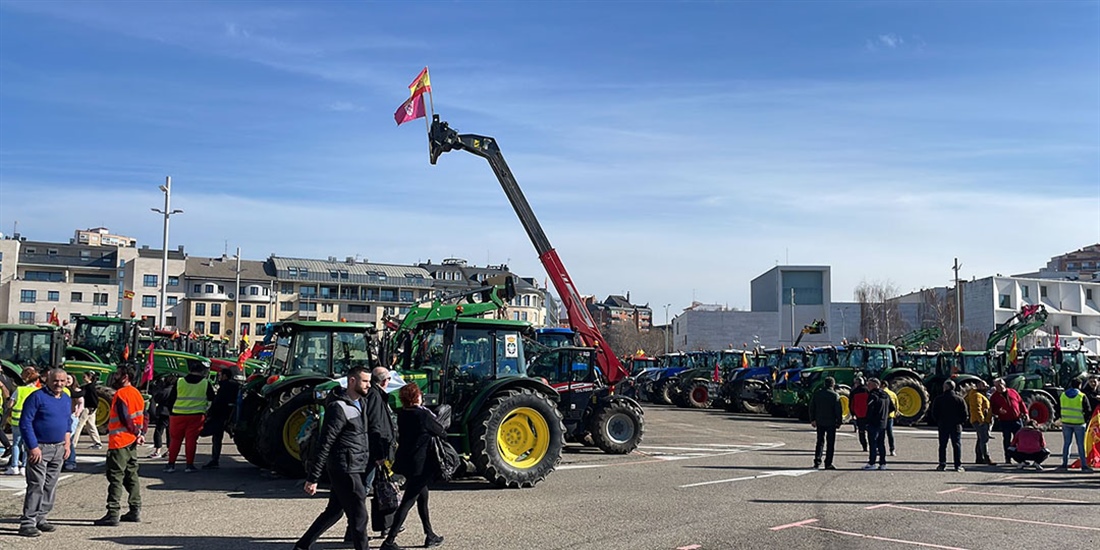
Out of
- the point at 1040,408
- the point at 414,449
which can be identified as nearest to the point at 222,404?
the point at 414,449

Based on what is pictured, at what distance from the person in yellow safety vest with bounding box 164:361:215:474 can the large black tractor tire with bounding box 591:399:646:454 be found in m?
7.02

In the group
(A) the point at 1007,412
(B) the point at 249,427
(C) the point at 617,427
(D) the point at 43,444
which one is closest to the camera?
(D) the point at 43,444

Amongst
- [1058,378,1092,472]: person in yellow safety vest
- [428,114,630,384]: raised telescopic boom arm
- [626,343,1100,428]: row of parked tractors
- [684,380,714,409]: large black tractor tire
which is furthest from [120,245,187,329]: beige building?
[1058,378,1092,472]: person in yellow safety vest

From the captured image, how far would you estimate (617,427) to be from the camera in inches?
679

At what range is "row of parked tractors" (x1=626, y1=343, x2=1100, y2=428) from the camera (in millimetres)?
25422

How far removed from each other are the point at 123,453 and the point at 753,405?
25171 millimetres

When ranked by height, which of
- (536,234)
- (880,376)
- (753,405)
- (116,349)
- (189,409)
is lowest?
(753,405)

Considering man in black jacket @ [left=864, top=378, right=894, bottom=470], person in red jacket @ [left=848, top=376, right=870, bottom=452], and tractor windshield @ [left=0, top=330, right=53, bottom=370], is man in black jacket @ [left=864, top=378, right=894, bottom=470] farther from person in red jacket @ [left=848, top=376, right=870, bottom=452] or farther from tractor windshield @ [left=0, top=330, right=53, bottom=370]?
tractor windshield @ [left=0, top=330, right=53, bottom=370]

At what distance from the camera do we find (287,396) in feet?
44.1

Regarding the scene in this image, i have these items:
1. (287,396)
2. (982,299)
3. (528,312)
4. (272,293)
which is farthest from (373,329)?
(528,312)

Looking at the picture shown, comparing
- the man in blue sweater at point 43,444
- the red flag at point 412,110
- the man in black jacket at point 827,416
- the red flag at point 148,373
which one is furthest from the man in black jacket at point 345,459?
the red flag at point 148,373

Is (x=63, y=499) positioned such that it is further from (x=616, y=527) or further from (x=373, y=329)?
(x=616, y=527)

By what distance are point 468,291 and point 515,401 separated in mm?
5052

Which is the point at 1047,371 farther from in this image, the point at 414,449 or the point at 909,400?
the point at 414,449
